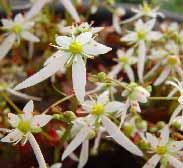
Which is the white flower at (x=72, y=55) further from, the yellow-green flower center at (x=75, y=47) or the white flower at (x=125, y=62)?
the white flower at (x=125, y=62)

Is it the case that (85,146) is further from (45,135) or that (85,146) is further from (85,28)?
(85,28)

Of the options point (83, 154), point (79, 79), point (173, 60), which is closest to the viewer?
point (79, 79)

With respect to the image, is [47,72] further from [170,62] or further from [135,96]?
[170,62]

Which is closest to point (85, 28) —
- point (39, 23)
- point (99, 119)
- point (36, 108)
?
point (99, 119)

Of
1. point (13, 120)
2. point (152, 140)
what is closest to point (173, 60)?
point (152, 140)

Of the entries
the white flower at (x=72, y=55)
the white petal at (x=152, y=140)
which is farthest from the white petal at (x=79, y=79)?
the white petal at (x=152, y=140)

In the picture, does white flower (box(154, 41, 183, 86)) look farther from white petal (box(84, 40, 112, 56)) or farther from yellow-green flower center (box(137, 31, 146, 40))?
white petal (box(84, 40, 112, 56))
